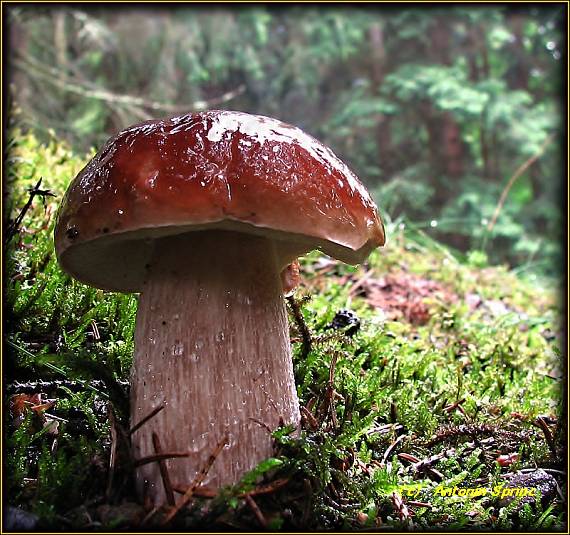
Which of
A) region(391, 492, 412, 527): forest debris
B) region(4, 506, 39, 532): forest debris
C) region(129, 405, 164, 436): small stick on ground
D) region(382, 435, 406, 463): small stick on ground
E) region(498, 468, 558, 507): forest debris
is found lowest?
region(498, 468, 558, 507): forest debris

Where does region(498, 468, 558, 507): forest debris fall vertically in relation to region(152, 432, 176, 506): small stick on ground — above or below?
below

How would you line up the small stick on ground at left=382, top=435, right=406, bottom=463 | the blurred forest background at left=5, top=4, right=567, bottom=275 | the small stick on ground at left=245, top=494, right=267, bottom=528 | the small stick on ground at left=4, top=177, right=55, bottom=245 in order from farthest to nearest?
the blurred forest background at left=5, top=4, right=567, bottom=275 < the small stick on ground at left=382, top=435, right=406, bottom=463 < the small stick on ground at left=4, top=177, right=55, bottom=245 < the small stick on ground at left=245, top=494, right=267, bottom=528

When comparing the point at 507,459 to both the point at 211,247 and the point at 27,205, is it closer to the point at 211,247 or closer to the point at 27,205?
the point at 211,247

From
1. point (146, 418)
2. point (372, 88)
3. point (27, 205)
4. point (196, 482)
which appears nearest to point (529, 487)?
point (196, 482)

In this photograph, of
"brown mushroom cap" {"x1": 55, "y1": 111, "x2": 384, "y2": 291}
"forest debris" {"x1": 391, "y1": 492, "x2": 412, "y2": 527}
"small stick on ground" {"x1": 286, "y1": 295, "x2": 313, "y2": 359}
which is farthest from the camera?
"small stick on ground" {"x1": 286, "y1": 295, "x2": 313, "y2": 359}

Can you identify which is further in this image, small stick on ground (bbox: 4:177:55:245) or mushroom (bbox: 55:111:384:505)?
small stick on ground (bbox: 4:177:55:245)

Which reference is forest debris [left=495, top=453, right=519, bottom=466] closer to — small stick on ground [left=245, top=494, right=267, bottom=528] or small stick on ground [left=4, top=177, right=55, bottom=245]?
small stick on ground [left=245, top=494, right=267, bottom=528]

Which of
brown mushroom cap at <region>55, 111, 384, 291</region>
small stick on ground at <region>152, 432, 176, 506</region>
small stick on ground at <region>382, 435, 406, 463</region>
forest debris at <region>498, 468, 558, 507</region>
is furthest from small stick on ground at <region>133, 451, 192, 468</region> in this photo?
forest debris at <region>498, 468, 558, 507</region>
